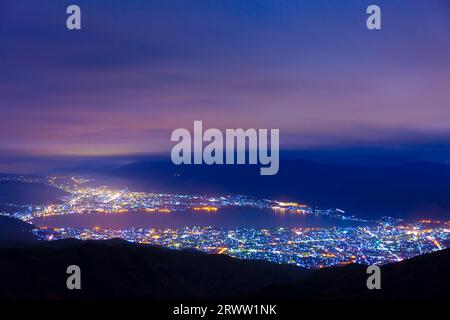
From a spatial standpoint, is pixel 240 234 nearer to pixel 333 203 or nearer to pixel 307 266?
pixel 307 266

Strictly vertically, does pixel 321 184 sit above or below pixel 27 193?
above

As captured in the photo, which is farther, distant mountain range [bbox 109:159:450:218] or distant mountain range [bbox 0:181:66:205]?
distant mountain range [bbox 109:159:450:218]

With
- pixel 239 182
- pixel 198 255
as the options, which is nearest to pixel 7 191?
pixel 239 182

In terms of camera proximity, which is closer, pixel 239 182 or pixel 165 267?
pixel 165 267

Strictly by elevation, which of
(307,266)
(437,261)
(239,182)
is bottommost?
(307,266)

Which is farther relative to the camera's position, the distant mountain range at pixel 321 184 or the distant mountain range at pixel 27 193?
the distant mountain range at pixel 321 184

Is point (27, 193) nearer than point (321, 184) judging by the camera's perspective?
Yes

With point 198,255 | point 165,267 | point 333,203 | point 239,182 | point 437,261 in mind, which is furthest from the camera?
point 239,182
